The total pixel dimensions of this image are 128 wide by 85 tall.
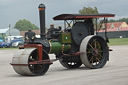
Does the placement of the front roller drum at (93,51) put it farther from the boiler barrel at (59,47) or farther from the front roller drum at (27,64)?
the front roller drum at (27,64)

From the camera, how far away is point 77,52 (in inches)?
499

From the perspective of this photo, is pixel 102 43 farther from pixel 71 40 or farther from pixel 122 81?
pixel 122 81

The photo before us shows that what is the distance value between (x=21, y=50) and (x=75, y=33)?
2544mm

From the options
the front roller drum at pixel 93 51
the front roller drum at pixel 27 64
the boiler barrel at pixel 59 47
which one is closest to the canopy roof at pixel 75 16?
the front roller drum at pixel 93 51

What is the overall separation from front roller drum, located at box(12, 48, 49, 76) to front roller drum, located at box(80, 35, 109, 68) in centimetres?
170

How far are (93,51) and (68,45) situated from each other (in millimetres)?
963

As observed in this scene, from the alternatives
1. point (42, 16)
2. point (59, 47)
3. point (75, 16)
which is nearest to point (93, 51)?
point (59, 47)

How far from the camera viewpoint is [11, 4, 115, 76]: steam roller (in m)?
11.4

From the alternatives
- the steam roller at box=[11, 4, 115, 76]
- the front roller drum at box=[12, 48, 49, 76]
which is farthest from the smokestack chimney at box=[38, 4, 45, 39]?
the front roller drum at box=[12, 48, 49, 76]

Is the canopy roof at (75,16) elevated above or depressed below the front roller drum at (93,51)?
above

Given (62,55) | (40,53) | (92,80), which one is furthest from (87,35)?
(92,80)

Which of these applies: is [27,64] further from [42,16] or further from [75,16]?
[75,16]

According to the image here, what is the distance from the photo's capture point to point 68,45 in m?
12.9

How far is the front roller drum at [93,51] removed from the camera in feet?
41.2
